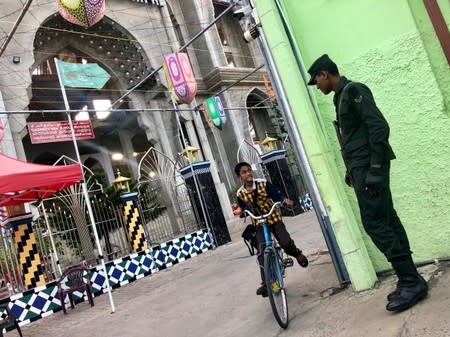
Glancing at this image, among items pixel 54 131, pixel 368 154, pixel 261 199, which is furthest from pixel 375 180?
pixel 54 131

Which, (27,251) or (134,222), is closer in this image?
(27,251)

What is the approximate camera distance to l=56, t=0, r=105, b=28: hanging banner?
18.6 feet

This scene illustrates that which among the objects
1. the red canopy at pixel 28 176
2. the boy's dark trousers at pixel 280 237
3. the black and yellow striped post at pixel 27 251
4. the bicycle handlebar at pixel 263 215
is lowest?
the boy's dark trousers at pixel 280 237

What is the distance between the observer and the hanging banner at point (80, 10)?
18.6 ft

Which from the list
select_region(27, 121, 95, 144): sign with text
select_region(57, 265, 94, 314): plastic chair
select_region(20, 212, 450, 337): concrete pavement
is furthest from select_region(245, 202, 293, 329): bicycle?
select_region(27, 121, 95, 144): sign with text

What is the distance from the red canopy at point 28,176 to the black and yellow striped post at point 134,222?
2.52 m

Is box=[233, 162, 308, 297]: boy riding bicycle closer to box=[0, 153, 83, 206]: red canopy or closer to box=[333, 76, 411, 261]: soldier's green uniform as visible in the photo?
box=[333, 76, 411, 261]: soldier's green uniform

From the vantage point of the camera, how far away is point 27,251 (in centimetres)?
750

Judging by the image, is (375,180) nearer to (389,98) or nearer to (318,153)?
(318,153)

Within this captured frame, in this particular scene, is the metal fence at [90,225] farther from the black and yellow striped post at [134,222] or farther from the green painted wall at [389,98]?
the green painted wall at [389,98]

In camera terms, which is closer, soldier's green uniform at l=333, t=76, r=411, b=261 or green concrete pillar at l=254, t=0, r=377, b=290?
soldier's green uniform at l=333, t=76, r=411, b=261

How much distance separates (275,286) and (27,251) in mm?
5835

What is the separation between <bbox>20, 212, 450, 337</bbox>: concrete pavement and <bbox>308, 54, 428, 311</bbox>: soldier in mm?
166

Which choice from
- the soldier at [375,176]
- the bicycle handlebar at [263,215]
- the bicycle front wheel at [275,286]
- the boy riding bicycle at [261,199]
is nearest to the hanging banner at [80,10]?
the boy riding bicycle at [261,199]
